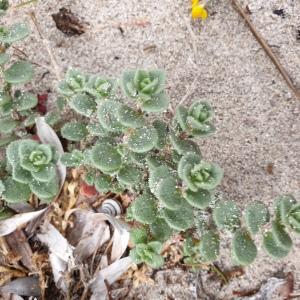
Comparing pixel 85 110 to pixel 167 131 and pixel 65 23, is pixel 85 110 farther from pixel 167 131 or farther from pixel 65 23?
pixel 65 23

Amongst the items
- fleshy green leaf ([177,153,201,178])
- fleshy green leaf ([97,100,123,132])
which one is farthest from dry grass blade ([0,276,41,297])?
fleshy green leaf ([177,153,201,178])

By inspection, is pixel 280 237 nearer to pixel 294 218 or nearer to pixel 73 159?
pixel 294 218

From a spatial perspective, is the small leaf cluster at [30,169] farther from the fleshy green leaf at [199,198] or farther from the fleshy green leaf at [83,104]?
the fleshy green leaf at [199,198]

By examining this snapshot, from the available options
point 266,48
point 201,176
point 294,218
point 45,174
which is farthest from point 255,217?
point 266,48

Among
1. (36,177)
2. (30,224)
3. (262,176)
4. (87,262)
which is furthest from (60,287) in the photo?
(262,176)

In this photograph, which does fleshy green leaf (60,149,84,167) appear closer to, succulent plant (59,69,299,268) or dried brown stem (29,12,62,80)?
succulent plant (59,69,299,268)

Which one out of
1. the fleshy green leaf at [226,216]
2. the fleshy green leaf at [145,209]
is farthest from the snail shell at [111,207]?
the fleshy green leaf at [226,216]
